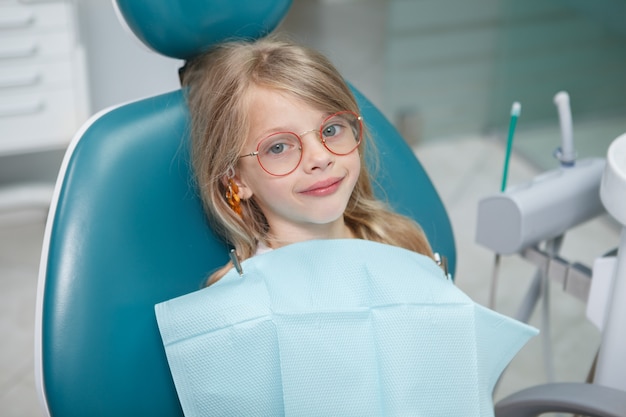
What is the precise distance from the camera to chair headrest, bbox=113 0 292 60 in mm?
1171

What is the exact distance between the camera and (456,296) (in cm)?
120

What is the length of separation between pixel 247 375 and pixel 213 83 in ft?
1.30

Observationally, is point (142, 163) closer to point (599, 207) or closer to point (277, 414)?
point (277, 414)

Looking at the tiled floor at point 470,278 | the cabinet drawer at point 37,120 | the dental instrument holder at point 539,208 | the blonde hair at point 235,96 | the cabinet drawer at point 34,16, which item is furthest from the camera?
the cabinet drawer at point 37,120

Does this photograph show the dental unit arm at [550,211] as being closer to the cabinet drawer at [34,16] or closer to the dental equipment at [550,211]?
the dental equipment at [550,211]

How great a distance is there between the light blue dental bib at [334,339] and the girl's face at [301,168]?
0.06 meters

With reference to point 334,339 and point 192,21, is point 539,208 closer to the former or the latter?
point 334,339

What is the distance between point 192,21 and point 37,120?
130 centimetres

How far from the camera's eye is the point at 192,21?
119 centimetres

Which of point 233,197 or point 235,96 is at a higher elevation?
point 235,96

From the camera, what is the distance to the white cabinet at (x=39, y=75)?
2.26 m

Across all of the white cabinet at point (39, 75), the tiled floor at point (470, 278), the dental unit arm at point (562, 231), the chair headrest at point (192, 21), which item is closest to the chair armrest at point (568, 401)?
the dental unit arm at point (562, 231)

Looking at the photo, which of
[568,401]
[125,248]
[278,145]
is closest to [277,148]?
[278,145]

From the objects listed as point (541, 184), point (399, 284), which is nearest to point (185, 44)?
point (399, 284)
